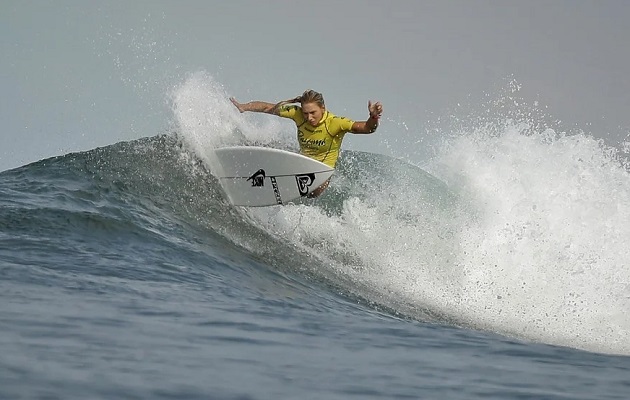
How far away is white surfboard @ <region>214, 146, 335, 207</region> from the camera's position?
1049 cm

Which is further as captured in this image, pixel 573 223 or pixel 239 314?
pixel 573 223

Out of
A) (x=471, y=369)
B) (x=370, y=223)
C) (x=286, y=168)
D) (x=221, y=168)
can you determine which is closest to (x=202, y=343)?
(x=471, y=369)

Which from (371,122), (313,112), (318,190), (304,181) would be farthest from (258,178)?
(371,122)

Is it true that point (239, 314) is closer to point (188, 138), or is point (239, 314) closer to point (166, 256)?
point (166, 256)

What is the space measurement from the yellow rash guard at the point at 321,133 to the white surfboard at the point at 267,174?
0.29 metres

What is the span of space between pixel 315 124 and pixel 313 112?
194 mm

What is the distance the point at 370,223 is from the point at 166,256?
5.43 metres

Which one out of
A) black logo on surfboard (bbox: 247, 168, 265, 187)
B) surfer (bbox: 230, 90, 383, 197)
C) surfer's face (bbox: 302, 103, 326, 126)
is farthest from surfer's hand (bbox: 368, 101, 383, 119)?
black logo on surfboard (bbox: 247, 168, 265, 187)

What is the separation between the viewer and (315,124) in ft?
34.6

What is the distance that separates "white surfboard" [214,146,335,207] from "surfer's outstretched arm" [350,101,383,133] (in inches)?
26.9

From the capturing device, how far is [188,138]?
42.8ft

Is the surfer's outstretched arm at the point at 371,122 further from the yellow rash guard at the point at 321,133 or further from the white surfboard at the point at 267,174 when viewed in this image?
the white surfboard at the point at 267,174

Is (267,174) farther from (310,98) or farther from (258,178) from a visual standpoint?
(310,98)

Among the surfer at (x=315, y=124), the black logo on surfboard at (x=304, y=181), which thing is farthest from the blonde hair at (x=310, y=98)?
the black logo on surfboard at (x=304, y=181)
